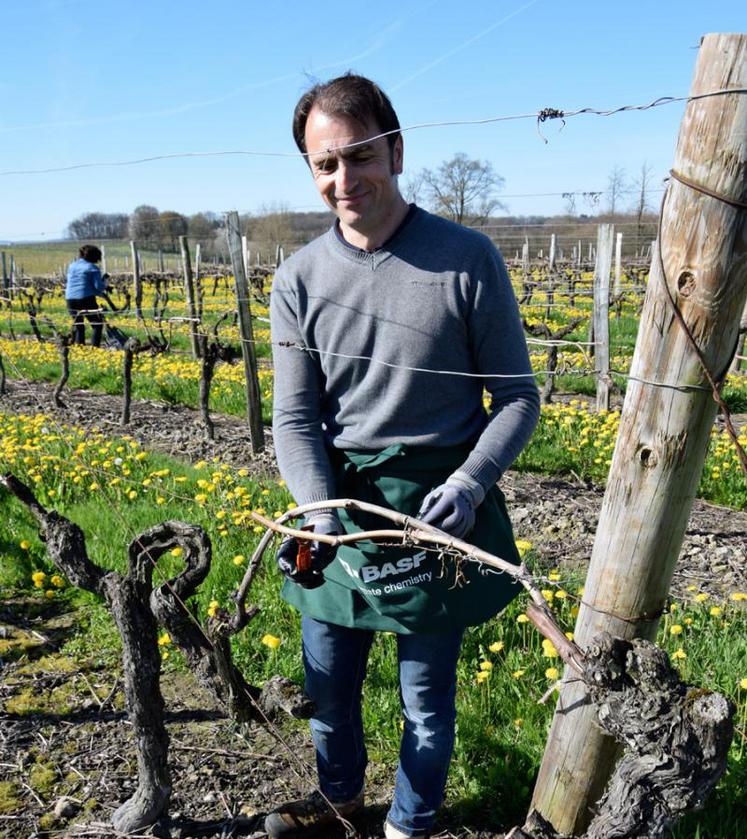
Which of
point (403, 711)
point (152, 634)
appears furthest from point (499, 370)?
point (152, 634)

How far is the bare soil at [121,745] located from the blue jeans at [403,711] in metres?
Result: 0.18

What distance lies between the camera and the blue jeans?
2.03 metres

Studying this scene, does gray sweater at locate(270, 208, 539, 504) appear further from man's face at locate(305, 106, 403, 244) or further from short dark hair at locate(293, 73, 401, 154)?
short dark hair at locate(293, 73, 401, 154)

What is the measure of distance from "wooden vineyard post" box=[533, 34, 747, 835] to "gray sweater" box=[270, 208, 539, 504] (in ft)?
1.17

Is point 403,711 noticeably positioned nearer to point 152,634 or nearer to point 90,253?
point 152,634

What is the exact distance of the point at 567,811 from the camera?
189 centimetres

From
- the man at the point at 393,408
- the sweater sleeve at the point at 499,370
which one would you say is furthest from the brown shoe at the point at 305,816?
the sweater sleeve at the point at 499,370

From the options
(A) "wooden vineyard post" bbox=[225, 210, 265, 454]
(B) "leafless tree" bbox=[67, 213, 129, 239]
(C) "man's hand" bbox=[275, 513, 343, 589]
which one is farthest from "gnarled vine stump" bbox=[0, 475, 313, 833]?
(B) "leafless tree" bbox=[67, 213, 129, 239]

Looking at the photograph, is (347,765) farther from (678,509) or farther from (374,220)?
(374,220)

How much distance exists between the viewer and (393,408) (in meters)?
1.94

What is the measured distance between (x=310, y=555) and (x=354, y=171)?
928mm

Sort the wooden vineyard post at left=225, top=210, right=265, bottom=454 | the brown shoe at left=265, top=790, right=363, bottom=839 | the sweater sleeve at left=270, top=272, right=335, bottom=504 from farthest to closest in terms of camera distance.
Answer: the wooden vineyard post at left=225, top=210, right=265, bottom=454 < the brown shoe at left=265, top=790, right=363, bottom=839 < the sweater sleeve at left=270, top=272, right=335, bottom=504

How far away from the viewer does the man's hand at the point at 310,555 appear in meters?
1.89

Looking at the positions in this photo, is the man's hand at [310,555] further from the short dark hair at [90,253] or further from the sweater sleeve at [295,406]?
the short dark hair at [90,253]
